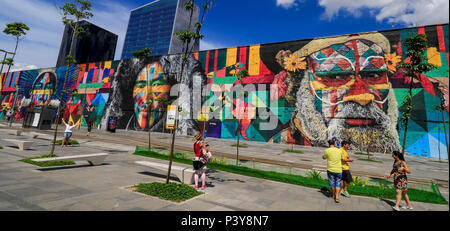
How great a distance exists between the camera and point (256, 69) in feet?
107

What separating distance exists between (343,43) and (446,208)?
28200mm

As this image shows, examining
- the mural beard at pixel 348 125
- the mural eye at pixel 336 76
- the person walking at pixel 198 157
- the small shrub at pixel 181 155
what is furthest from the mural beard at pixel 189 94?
the person walking at pixel 198 157

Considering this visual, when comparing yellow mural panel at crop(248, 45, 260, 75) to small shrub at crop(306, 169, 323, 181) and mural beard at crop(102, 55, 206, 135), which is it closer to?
mural beard at crop(102, 55, 206, 135)

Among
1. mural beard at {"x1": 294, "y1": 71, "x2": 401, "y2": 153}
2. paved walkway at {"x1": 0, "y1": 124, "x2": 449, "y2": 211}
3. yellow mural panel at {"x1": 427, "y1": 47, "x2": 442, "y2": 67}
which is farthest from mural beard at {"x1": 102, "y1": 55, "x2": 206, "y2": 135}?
yellow mural panel at {"x1": 427, "y1": 47, "x2": 442, "y2": 67}

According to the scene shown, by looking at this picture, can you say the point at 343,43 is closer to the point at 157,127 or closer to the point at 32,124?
the point at 157,127

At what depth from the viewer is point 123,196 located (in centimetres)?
541

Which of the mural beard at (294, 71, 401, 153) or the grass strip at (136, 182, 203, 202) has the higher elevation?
the mural beard at (294, 71, 401, 153)

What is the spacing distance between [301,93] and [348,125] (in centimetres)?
760

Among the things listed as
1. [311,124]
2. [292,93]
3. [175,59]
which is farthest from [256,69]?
[175,59]

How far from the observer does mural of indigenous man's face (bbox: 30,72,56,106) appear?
170 feet

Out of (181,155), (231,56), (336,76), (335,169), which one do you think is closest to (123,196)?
(335,169)

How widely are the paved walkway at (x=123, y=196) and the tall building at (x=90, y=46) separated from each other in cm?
11342

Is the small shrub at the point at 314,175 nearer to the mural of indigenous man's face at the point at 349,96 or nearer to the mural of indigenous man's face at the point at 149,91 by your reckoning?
the mural of indigenous man's face at the point at 349,96

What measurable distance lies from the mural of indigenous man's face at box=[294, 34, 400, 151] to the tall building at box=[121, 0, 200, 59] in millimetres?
100124
